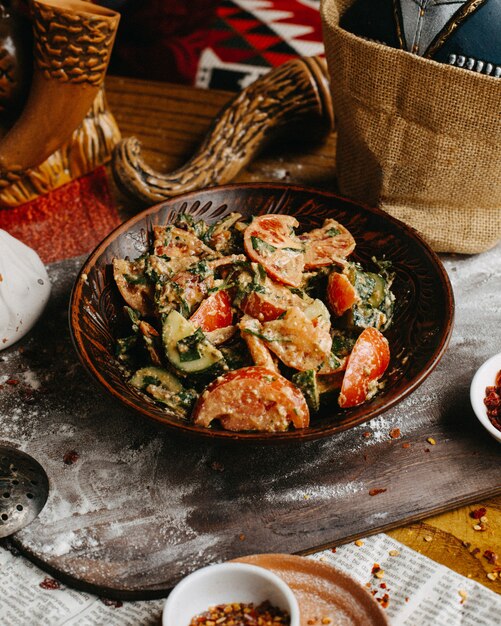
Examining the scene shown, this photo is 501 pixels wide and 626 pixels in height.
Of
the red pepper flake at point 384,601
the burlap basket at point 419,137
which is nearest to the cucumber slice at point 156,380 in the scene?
the red pepper flake at point 384,601

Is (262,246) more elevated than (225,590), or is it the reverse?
A: (262,246)

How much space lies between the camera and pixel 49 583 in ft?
4.17

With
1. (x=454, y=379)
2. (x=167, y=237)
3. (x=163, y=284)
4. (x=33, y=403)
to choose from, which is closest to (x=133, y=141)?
(x=167, y=237)

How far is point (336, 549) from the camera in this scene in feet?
4.33

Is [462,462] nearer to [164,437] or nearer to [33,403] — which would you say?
[164,437]

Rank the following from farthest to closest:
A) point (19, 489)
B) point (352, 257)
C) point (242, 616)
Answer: point (352, 257) < point (19, 489) < point (242, 616)

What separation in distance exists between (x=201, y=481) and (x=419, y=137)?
3.34 feet

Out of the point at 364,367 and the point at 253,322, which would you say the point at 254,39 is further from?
the point at 364,367

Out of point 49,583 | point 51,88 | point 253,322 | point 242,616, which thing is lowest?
point 49,583

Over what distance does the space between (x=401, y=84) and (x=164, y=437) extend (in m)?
1.02

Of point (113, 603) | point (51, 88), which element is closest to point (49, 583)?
point (113, 603)

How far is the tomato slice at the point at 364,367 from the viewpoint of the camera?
136 cm

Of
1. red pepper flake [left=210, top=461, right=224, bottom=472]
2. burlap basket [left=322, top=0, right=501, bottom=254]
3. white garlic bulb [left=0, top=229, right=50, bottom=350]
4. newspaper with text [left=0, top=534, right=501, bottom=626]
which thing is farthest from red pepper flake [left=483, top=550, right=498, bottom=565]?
white garlic bulb [left=0, top=229, right=50, bottom=350]

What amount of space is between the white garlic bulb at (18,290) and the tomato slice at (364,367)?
804mm
